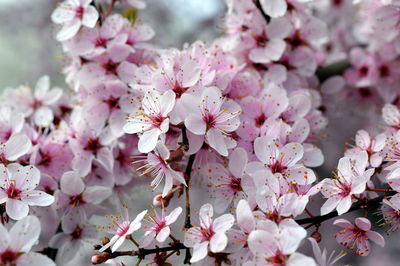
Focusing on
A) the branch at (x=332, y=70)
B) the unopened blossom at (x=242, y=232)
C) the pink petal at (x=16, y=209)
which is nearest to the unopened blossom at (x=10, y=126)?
the pink petal at (x=16, y=209)

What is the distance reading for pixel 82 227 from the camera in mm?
1832

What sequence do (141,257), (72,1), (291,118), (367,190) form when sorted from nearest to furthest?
(141,257) < (367,190) < (291,118) < (72,1)

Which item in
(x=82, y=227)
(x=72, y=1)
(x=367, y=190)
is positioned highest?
(x=72, y=1)

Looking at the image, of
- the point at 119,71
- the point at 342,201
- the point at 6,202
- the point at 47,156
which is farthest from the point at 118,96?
the point at 342,201

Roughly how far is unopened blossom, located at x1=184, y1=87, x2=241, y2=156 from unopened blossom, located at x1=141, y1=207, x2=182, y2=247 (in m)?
0.23

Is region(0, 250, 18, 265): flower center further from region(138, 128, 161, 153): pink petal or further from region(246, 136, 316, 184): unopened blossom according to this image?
region(246, 136, 316, 184): unopened blossom

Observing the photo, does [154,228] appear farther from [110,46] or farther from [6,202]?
[110,46]

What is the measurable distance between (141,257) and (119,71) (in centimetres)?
74

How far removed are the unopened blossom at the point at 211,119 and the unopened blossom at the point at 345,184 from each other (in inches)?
12.2

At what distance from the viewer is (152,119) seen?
1563 millimetres

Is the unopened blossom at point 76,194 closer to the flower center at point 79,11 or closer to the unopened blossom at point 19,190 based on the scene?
the unopened blossom at point 19,190

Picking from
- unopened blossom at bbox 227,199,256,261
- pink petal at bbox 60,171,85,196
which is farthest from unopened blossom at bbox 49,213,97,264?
unopened blossom at bbox 227,199,256,261

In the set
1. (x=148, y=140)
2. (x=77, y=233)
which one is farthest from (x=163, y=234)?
(x=77, y=233)

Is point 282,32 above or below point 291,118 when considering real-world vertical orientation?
above
